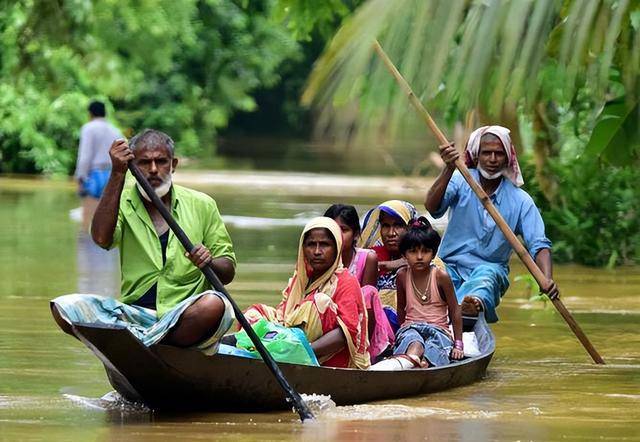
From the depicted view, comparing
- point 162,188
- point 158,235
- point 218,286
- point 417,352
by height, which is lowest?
point 417,352

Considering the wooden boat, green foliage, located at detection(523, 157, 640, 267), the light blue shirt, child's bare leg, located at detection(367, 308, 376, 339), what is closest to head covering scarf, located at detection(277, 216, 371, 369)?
the wooden boat

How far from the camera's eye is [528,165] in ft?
56.5

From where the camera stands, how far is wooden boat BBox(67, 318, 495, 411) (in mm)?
7414

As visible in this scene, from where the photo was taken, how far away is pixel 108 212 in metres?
7.89

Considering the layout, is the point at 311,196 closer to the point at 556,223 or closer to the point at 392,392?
the point at 556,223

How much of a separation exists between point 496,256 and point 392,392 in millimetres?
1918

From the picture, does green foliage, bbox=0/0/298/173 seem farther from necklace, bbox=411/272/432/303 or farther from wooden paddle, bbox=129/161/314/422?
wooden paddle, bbox=129/161/314/422

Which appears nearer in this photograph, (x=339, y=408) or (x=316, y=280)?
(x=339, y=408)

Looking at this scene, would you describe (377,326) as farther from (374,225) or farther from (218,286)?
(218,286)

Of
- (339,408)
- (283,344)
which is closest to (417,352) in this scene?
(339,408)

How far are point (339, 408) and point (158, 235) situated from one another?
1327 mm

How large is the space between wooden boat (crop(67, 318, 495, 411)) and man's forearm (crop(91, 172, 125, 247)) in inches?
26.9

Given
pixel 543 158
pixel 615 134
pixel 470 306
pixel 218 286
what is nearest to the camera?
pixel 218 286

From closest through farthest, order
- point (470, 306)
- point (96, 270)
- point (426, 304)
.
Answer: point (426, 304) < point (470, 306) < point (96, 270)
